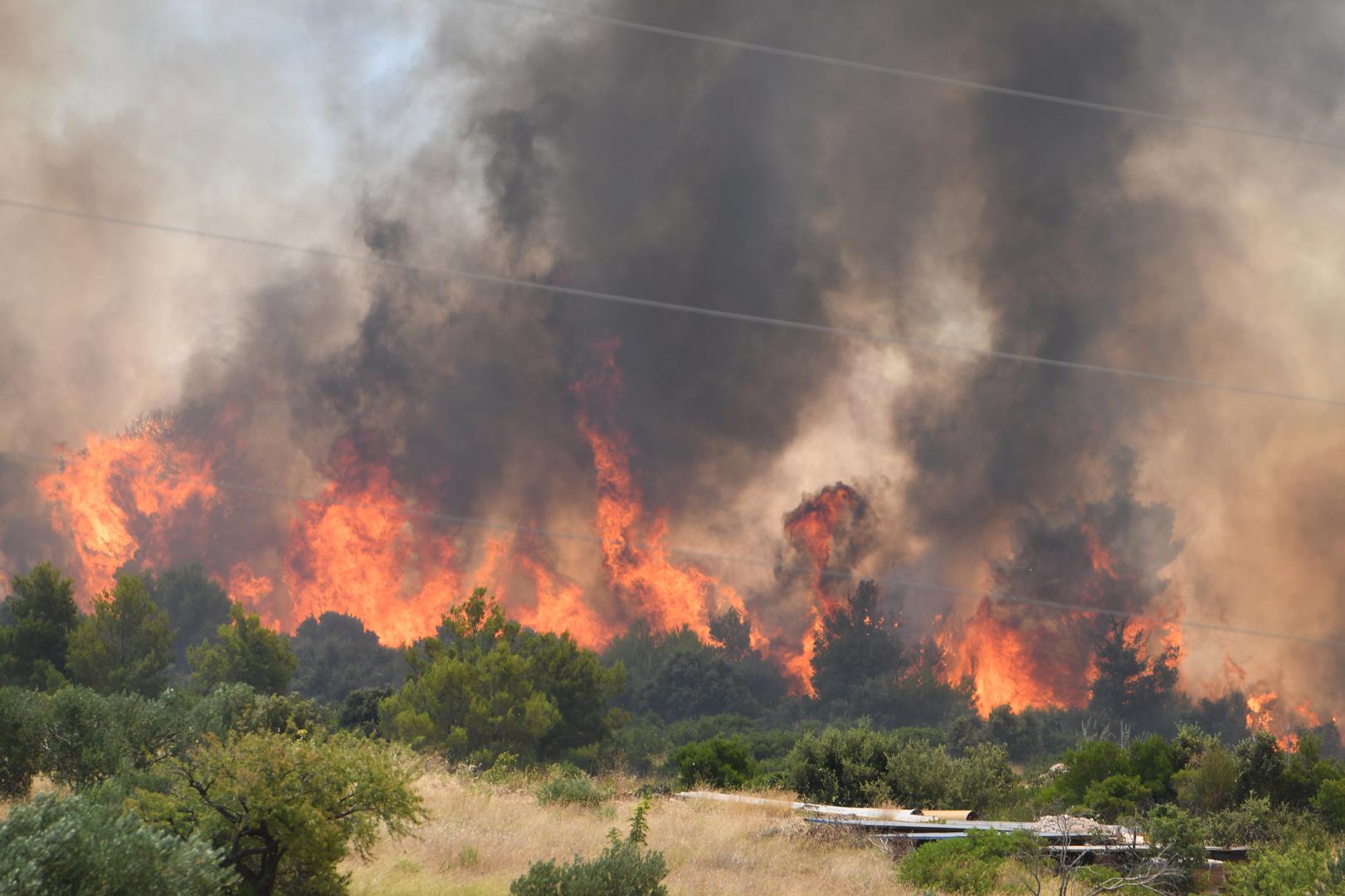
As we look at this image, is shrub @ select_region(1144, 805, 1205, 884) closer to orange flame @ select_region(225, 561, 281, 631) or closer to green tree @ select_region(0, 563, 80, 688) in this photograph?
green tree @ select_region(0, 563, 80, 688)

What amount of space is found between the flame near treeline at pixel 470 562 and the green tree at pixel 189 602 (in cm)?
1008

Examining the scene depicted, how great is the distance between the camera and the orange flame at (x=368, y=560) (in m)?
118

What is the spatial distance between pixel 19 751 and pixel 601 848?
1329cm

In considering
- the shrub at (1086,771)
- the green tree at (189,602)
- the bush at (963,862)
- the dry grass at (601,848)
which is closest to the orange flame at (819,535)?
the green tree at (189,602)

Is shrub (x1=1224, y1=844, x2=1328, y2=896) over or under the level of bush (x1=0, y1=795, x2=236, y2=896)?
under

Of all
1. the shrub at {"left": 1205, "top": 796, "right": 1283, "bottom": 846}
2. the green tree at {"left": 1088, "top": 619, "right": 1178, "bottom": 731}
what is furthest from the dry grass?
the green tree at {"left": 1088, "top": 619, "right": 1178, "bottom": 731}

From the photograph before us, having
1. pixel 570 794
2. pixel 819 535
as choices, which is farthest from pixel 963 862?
pixel 819 535

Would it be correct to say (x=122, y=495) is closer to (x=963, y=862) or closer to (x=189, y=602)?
(x=189, y=602)

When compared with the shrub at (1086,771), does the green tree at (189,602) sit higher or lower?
higher

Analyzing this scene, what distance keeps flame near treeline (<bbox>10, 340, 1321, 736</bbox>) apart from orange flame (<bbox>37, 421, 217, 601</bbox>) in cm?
19

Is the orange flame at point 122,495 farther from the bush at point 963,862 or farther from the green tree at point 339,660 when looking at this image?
the bush at point 963,862

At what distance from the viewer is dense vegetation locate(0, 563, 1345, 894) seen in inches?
592

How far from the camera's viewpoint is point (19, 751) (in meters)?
24.2

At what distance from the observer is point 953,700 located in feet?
340
